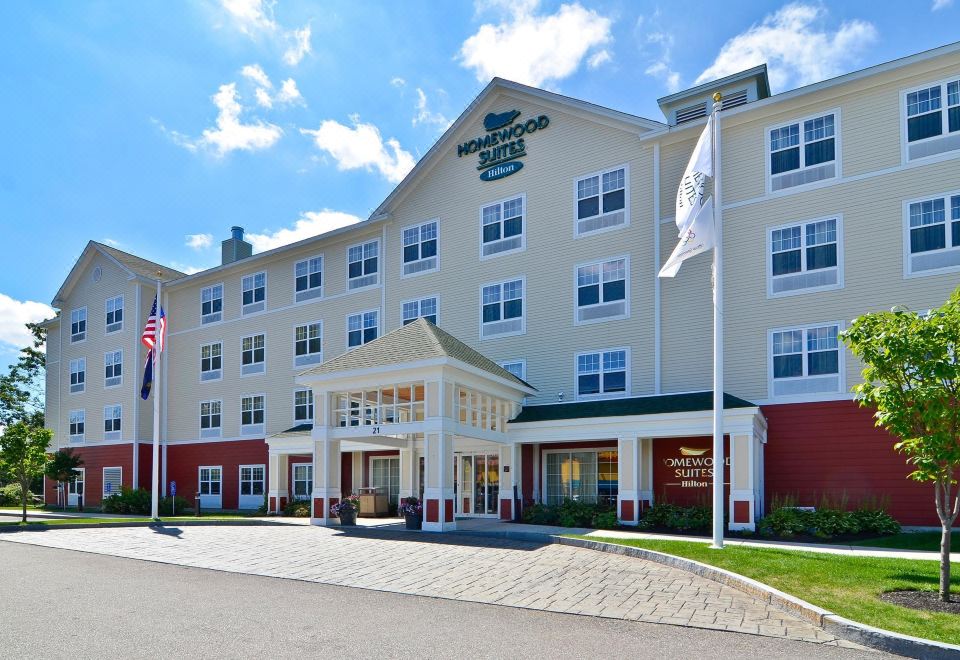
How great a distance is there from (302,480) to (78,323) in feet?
66.7

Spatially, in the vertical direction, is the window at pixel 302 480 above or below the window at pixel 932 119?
below

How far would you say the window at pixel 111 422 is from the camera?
3969 cm

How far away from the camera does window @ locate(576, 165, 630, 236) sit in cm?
2466

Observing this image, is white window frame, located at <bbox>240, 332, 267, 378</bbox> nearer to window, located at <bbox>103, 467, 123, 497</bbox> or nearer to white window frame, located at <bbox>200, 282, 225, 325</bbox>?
white window frame, located at <bbox>200, 282, 225, 325</bbox>

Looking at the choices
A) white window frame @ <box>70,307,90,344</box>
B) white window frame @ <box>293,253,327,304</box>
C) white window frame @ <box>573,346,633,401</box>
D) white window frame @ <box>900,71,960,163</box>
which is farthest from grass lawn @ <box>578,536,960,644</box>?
white window frame @ <box>70,307,90,344</box>

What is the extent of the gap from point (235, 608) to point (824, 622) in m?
7.31

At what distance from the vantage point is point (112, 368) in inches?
1604

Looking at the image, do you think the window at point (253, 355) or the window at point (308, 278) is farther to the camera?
the window at point (253, 355)

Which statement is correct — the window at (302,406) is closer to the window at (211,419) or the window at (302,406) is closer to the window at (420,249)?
the window at (211,419)

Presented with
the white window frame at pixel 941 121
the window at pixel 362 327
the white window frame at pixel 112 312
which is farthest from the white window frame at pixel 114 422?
the white window frame at pixel 941 121

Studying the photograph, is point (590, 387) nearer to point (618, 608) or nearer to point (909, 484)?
point (909, 484)

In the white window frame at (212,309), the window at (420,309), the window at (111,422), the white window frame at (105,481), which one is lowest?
the white window frame at (105,481)

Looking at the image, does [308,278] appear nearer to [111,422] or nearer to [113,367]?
[113,367]

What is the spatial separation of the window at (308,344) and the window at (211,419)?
570 centimetres
